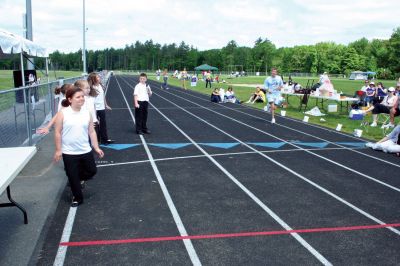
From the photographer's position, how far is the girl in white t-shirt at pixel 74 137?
5.15 m

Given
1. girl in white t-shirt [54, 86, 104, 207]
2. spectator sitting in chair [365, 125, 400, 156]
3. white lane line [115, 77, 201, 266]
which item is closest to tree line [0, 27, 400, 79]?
spectator sitting in chair [365, 125, 400, 156]

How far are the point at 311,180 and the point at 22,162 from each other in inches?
190

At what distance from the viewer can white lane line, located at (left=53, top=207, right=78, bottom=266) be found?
388 centimetres

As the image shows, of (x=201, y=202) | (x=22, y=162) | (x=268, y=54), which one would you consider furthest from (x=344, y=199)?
(x=268, y=54)

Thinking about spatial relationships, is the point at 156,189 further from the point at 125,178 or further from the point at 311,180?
the point at 311,180

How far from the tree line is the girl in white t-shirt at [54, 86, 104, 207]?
10060 centimetres

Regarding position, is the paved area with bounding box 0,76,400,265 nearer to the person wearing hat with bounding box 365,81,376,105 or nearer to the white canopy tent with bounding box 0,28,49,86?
the white canopy tent with bounding box 0,28,49,86

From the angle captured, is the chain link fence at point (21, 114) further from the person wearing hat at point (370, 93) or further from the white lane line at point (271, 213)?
the person wearing hat at point (370, 93)

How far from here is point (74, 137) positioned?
5.22 meters

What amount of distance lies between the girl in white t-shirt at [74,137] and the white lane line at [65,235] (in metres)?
0.27

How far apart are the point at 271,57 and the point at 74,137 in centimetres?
13280

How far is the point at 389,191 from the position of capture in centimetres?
646

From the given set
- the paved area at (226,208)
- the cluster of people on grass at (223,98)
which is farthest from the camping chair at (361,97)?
the paved area at (226,208)

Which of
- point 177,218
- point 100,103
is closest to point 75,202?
point 177,218
